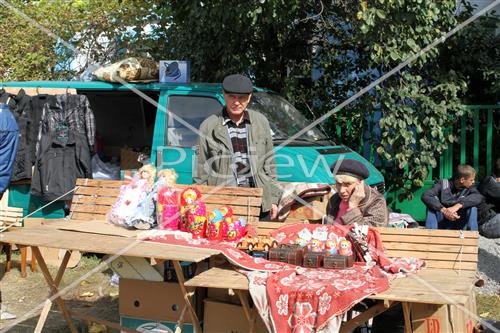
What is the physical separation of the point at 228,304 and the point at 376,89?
4.72 meters

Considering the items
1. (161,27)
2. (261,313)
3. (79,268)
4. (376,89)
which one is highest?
(161,27)

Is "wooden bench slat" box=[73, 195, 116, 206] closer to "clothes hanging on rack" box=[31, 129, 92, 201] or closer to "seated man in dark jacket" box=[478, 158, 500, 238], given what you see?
"clothes hanging on rack" box=[31, 129, 92, 201]

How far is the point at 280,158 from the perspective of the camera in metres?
7.47

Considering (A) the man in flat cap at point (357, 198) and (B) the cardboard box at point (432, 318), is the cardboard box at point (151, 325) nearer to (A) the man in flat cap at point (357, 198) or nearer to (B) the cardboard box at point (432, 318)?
(A) the man in flat cap at point (357, 198)

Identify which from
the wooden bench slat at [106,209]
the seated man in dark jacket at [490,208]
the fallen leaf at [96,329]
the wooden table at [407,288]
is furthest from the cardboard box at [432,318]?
the seated man in dark jacket at [490,208]

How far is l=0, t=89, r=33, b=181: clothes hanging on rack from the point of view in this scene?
849 cm

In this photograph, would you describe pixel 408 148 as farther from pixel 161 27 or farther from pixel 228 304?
pixel 228 304

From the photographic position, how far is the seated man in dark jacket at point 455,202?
24.6 feet

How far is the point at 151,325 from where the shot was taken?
542 centimetres

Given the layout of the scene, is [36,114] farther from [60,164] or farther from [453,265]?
[453,265]

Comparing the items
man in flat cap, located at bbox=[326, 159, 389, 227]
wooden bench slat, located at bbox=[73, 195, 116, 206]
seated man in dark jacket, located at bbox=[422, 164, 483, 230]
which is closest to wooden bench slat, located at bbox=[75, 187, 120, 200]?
wooden bench slat, located at bbox=[73, 195, 116, 206]

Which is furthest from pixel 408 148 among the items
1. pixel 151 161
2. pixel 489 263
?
pixel 151 161

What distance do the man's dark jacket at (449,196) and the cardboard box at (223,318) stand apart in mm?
3279

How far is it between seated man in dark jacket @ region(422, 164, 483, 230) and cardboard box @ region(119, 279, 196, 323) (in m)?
3.25
